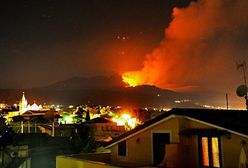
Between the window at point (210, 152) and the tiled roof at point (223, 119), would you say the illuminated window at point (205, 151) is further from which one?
the tiled roof at point (223, 119)

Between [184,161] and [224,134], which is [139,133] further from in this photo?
[224,134]

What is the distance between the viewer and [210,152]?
1252 cm

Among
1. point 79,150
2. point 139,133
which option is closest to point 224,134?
point 139,133

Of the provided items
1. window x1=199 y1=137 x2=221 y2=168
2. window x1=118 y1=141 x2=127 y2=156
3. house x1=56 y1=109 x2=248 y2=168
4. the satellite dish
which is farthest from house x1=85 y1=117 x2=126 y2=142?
window x1=199 y1=137 x2=221 y2=168

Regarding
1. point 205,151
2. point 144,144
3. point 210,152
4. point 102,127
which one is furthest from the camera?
point 102,127

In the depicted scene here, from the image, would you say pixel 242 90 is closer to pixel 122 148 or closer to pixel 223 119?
pixel 223 119

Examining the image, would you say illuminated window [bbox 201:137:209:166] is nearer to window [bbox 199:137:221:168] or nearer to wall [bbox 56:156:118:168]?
window [bbox 199:137:221:168]

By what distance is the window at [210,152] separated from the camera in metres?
12.2

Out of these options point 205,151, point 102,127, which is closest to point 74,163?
point 205,151

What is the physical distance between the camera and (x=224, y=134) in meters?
11.8

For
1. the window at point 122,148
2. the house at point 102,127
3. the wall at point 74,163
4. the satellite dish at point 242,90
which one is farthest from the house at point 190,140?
the house at point 102,127

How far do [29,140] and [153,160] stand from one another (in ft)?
87.8

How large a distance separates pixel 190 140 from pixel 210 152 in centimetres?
96

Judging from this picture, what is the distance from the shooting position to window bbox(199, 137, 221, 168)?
481 inches
